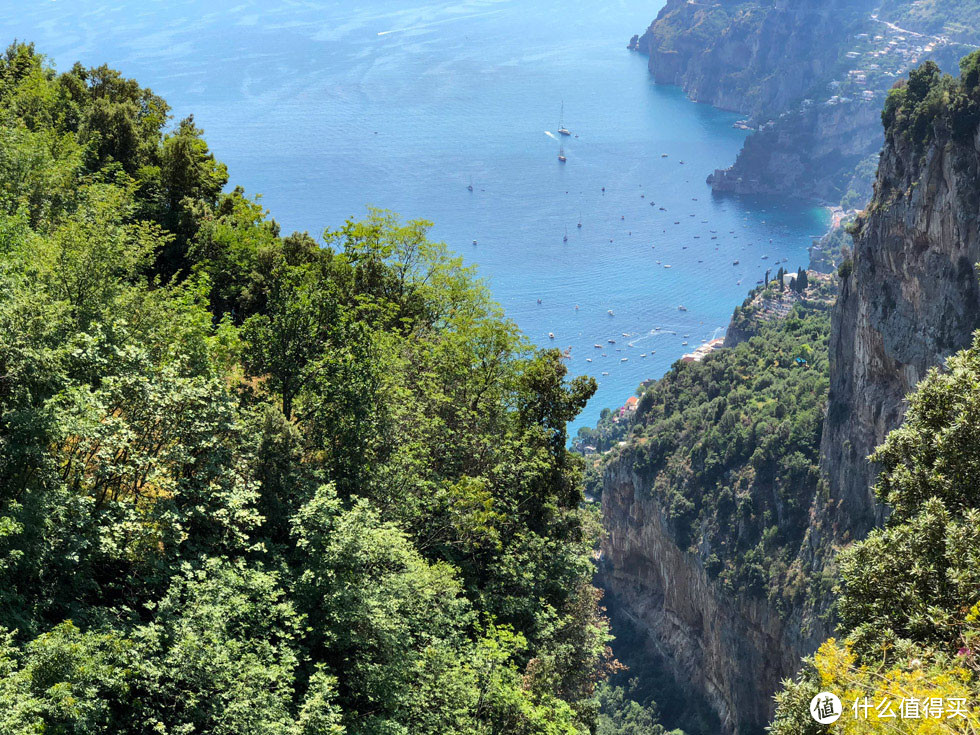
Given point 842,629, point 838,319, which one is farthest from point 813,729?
point 838,319

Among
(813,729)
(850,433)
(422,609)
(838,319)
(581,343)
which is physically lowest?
(813,729)

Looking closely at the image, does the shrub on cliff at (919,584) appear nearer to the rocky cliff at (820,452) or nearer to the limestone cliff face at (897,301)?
the rocky cliff at (820,452)

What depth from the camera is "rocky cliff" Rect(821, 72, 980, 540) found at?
58.1 m

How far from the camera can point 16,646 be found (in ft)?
46.0

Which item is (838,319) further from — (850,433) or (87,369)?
(87,369)

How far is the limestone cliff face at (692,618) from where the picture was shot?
77.1 meters

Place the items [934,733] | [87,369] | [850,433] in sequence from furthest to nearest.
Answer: [850,433] → [87,369] → [934,733]

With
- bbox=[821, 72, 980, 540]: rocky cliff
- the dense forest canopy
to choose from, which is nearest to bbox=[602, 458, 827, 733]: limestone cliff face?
bbox=[821, 72, 980, 540]: rocky cliff

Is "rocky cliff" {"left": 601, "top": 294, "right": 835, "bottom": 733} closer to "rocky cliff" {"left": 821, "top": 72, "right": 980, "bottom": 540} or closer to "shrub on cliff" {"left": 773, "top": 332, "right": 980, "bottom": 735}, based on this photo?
"rocky cliff" {"left": 821, "top": 72, "right": 980, "bottom": 540}

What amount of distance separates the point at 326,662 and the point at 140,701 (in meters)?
4.03

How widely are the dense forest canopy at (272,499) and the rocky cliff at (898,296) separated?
135 ft
